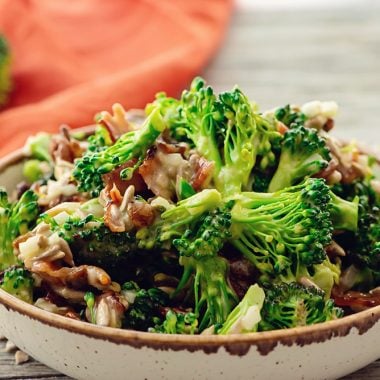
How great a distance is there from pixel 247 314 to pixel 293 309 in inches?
6.2

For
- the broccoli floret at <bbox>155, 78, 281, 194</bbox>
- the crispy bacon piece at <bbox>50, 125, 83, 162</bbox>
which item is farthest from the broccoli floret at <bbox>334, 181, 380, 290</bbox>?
the crispy bacon piece at <bbox>50, 125, 83, 162</bbox>

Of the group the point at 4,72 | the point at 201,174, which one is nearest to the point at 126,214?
the point at 201,174

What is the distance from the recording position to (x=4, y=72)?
5336 millimetres

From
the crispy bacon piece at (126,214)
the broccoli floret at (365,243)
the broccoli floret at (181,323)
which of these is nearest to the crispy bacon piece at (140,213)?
the crispy bacon piece at (126,214)

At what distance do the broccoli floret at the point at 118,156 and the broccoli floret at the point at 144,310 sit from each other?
0.42 metres

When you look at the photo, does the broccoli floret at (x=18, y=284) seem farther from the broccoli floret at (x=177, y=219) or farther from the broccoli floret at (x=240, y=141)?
the broccoli floret at (x=240, y=141)

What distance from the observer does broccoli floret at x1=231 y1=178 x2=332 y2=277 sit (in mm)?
2574

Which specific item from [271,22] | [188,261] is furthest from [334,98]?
[188,261]

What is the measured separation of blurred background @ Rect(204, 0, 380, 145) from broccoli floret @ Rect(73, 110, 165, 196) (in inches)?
99.9

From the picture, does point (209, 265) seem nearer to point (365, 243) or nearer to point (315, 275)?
point (315, 275)

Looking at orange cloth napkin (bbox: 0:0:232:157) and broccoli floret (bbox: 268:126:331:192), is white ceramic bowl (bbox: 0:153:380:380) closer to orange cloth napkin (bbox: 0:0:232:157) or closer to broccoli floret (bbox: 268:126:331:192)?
broccoli floret (bbox: 268:126:331:192)

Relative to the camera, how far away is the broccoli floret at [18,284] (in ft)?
8.80

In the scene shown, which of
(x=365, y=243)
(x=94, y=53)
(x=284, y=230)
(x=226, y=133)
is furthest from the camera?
(x=94, y=53)

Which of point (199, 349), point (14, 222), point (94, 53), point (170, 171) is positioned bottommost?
point (199, 349)
